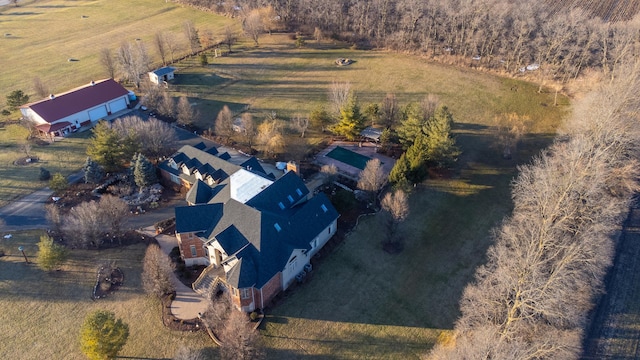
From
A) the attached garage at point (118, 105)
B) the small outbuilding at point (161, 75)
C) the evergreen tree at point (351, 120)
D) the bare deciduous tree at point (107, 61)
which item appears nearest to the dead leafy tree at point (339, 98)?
the evergreen tree at point (351, 120)

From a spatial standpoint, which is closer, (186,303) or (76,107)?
(186,303)

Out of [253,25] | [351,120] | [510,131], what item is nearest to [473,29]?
[510,131]

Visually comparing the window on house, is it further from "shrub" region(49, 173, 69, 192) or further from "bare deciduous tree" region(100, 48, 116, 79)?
"bare deciduous tree" region(100, 48, 116, 79)

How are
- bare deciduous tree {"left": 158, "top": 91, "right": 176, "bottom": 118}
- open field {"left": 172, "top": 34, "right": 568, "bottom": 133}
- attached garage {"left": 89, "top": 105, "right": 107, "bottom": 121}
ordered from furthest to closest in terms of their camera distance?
1. open field {"left": 172, "top": 34, "right": 568, "bottom": 133}
2. attached garage {"left": 89, "top": 105, "right": 107, "bottom": 121}
3. bare deciduous tree {"left": 158, "top": 91, "right": 176, "bottom": 118}

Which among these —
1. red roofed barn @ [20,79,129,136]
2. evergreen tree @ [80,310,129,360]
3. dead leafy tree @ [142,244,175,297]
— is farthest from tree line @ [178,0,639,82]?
evergreen tree @ [80,310,129,360]

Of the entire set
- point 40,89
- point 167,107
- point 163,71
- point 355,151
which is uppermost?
point 163,71

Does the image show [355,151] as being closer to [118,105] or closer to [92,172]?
[92,172]

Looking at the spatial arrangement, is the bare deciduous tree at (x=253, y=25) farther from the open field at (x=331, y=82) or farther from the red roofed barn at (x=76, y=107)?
the red roofed barn at (x=76, y=107)
